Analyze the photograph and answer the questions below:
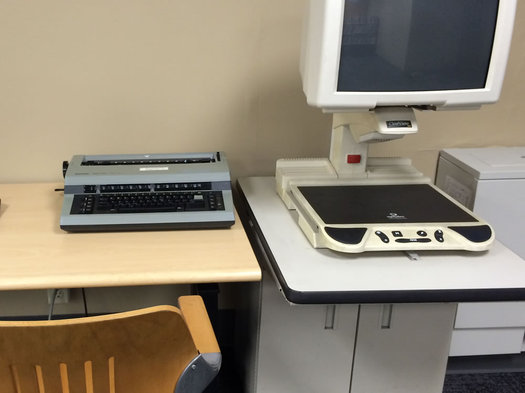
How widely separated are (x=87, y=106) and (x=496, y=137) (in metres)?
1.46

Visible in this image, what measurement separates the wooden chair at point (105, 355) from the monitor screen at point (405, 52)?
70 centimetres

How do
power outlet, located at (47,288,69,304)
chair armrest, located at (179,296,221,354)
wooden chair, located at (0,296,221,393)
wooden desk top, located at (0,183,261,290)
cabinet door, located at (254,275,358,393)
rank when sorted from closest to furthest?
wooden chair, located at (0,296,221,393), chair armrest, located at (179,296,221,354), wooden desk top, located at (0,183,261,290), cabinet door, located at (254,275,358,393), power outlet, located at (47,288,69,304)

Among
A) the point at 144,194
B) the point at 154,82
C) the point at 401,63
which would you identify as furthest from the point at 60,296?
the point at 401,63

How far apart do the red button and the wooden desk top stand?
1.25 feet

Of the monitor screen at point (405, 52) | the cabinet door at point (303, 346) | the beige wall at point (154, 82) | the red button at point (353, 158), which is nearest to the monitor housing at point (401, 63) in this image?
the monitor screen at point (405, 52)

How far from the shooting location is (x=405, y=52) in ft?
4.62

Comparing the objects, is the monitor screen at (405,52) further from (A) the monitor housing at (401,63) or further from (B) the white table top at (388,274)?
(B) the white table top at (388,274)

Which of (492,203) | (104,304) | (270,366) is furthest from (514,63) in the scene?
(104,304)

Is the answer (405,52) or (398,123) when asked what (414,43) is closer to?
(405,52)

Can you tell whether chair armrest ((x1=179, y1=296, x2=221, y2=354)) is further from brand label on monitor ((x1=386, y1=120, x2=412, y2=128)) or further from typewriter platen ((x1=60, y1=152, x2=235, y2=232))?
brand label on monitor ((x1=386, y1=120, x2=412, y2=128))

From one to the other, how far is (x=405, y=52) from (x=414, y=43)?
0.03 metres

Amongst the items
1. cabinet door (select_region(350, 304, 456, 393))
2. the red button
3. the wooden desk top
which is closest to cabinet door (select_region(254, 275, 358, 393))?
cabinet door (select_region(350, 304, 456, 393))

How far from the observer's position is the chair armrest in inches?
45.6

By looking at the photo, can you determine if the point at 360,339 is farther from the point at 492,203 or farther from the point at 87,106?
the point at 87,106
